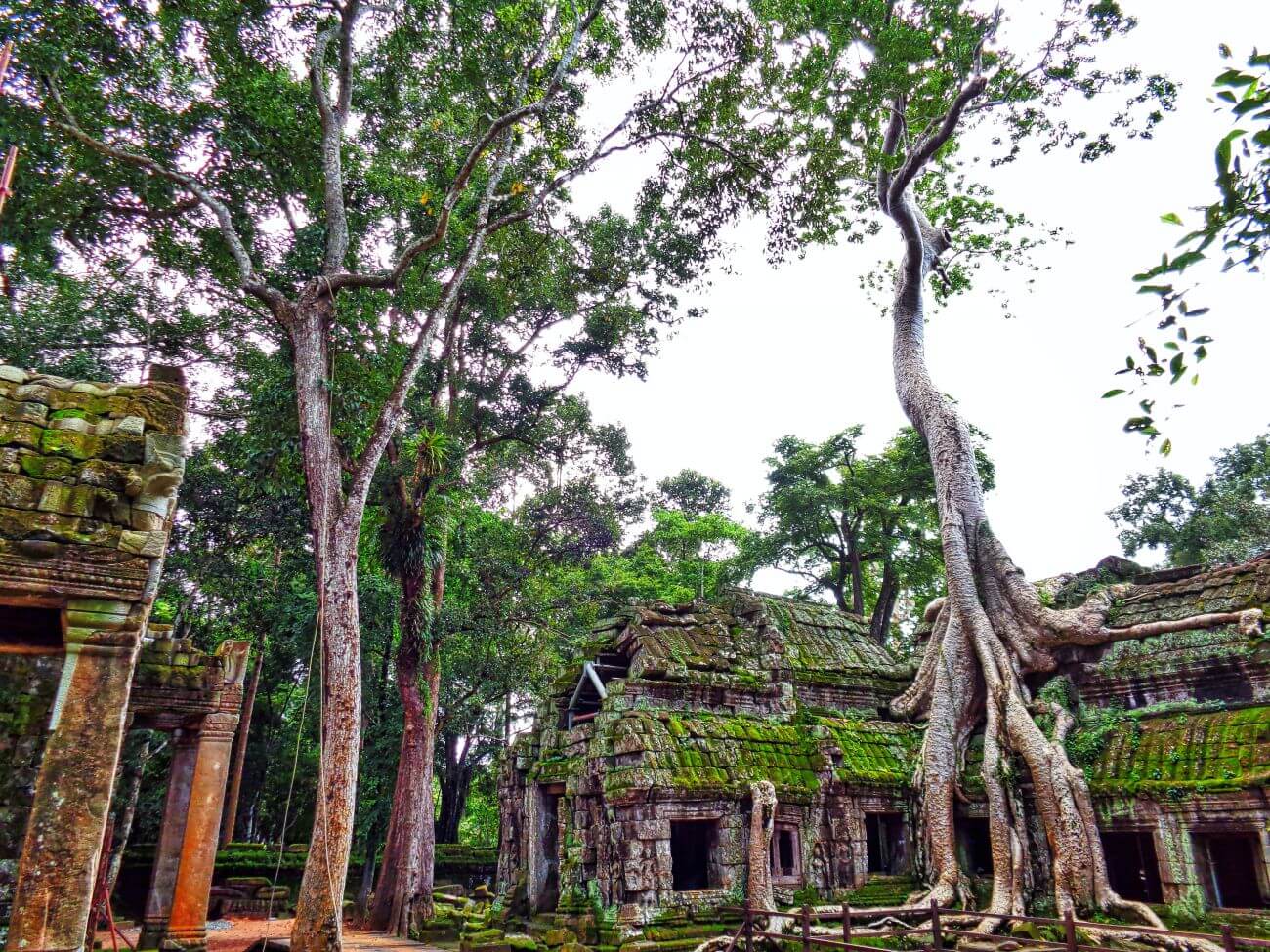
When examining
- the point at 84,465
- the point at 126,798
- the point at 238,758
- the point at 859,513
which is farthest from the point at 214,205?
the point at 859,513

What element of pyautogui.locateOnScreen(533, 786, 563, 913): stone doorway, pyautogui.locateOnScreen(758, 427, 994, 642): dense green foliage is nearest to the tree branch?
pyautogui.locateOnScreen(533, 786, 563, 913): stone doorway

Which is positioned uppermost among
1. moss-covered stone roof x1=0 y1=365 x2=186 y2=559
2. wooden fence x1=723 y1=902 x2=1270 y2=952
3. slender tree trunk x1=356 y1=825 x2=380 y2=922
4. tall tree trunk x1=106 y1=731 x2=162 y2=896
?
moss-covered stone roof x1=0 y1=365 x2=186 y2=559

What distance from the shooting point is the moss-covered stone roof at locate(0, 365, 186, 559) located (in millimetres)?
4164

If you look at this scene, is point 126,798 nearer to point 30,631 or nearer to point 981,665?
point 30,631

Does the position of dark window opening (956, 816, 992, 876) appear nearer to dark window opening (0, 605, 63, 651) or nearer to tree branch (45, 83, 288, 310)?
dark window opening (0, 605, 63, 651)

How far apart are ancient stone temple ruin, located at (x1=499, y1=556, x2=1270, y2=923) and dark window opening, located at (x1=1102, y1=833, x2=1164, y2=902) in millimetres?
36

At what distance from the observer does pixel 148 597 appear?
436 cm

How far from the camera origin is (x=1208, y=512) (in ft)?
95.2

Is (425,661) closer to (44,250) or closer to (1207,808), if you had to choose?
(44,250)

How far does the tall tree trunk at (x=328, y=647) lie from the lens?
298 inches

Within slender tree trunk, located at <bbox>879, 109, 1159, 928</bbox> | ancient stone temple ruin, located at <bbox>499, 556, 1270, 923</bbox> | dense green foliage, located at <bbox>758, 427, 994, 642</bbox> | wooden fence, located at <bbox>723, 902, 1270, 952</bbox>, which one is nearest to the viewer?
wooden fence, located at <bbox>723, 902, 1270, 952</bbox>

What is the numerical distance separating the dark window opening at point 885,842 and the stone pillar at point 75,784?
1208cm

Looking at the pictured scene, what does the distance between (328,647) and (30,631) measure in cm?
363

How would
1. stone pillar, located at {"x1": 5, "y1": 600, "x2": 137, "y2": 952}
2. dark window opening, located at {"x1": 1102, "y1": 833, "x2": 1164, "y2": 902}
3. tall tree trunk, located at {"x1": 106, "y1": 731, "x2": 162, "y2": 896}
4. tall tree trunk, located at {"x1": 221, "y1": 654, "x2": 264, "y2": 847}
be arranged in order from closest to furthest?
stone pillar, located at {"x1": 5, "y1": 600, "x2": 137, "y2": 952}
tall tree trunk, located at {"x1": 106, "y1": 731, "x2": 162, "y2": 896}
dark window opening, located at {"x1": 1102, "y1": 833, "x2": 1164, "y2": 902}
tall tree trunk, located at {"x1": 221, "y1": 654, "x2": 264, "y2": 847}
